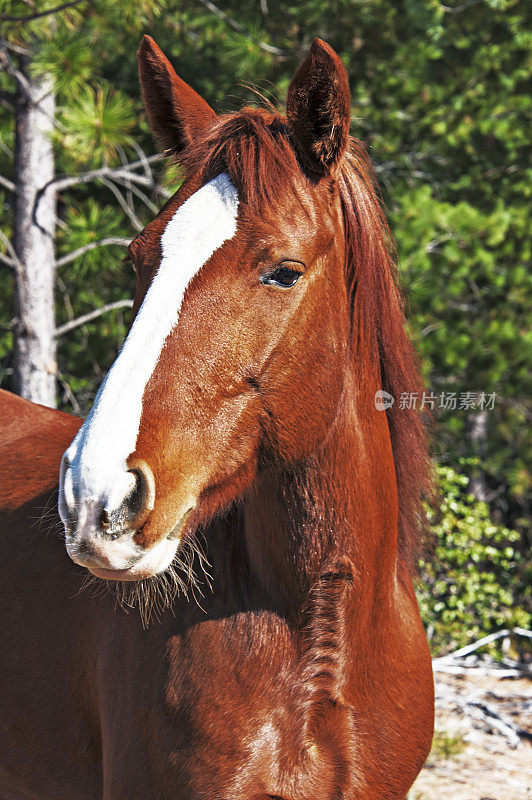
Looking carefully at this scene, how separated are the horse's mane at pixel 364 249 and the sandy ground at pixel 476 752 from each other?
2.05 meters

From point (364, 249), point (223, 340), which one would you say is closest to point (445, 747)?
point (364, 249)

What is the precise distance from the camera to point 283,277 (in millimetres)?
1496

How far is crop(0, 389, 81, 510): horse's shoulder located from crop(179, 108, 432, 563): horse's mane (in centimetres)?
112

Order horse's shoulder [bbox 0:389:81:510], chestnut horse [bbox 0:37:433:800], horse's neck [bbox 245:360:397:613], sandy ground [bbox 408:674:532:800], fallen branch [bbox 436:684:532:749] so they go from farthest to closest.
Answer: fallen branch [bbox 436:684:532:749] → sandy ground [bbox 408:674:532:800] → horse's shoulder [bbox 0:389:81:510] → horse's neck [bbox 245:360:397:613] → chestnut horse [bbox 0:37:433:800]

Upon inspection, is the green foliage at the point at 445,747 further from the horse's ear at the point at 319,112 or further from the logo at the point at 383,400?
the horse's ear at the point at 319,112

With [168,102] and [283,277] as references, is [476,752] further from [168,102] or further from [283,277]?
[168,102]

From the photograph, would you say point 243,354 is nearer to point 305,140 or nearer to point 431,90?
point 305,140

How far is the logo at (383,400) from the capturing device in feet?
6.02

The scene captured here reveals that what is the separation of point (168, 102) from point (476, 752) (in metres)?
3.59

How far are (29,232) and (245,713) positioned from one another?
377 centimetres

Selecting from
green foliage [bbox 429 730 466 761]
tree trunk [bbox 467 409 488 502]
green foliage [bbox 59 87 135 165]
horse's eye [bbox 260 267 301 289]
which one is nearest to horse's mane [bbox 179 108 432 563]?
horse's eye [bbox 260 267 301 289]

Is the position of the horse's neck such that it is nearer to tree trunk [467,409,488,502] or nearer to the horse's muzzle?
the horse's muzzle

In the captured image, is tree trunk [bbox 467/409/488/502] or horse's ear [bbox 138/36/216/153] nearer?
horse's ear [bbox 138/36/216/153]

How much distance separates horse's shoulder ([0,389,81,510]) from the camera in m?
2.42
